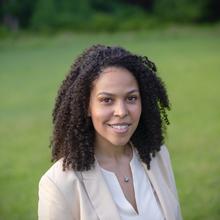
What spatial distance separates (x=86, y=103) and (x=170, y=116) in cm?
608

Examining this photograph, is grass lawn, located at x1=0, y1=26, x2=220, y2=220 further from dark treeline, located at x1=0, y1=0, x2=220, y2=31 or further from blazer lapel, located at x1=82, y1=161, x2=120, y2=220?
dark treeline, located at x1=0, y1=0, x2=220, y2=31

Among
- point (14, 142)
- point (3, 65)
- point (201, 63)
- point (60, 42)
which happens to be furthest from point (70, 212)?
point (60, 42)

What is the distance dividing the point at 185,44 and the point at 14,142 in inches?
433

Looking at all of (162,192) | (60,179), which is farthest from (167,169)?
(60,179)

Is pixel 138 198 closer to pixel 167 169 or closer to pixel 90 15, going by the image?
pixel 167 169

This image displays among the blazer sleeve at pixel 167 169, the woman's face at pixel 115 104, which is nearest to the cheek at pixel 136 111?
the woman's face at pixel 115 104

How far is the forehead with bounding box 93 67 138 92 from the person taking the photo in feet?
5.42

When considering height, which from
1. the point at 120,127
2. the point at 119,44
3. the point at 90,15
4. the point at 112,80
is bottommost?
the point at 120,127

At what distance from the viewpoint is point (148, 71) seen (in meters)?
1.76

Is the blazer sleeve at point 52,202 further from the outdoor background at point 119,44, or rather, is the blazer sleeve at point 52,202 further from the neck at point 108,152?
the outdoor background at point 119,44

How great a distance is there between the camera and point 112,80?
1.65 meters

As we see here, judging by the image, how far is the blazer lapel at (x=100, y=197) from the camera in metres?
1.62

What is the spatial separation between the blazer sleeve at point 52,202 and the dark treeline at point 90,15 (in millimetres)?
22280

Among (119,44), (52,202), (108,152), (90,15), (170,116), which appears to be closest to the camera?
(52,202)
